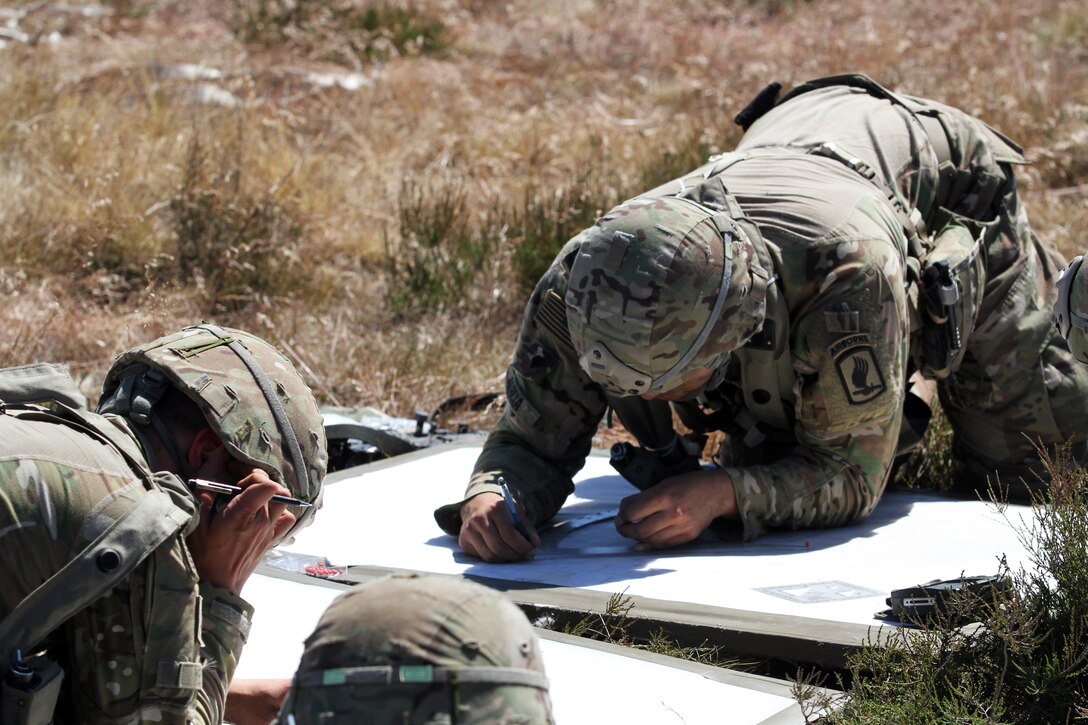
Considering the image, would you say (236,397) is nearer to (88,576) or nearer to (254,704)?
(88,576)

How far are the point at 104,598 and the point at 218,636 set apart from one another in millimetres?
278

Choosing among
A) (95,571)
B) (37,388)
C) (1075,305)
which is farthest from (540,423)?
(95,571)

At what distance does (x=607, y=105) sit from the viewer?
997 centimetres

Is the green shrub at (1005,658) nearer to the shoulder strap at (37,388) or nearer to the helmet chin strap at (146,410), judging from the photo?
the helmet chin strap at (146,410)

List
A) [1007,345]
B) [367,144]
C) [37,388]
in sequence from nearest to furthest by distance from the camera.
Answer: [37,388] → [1007,345] → [367,144]

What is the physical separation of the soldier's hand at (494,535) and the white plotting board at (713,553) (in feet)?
0.11

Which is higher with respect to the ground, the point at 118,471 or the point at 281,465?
the point at 118,471

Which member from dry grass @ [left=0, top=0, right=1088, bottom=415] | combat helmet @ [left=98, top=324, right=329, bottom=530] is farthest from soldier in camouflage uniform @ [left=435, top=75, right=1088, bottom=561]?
dry grass @ [left=0, top=0, right=1088, bottom=415]

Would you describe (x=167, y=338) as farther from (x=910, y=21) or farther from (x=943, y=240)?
(x=910, y=21)

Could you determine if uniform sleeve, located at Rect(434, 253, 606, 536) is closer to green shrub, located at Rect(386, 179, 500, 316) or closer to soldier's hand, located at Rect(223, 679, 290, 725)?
soldier's hand, located at Rect(223, 679, 290, 725)

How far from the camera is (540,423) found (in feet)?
12.3

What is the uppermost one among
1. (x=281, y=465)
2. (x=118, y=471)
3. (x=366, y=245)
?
(x=118, y=471)

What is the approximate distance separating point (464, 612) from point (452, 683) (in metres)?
0.09

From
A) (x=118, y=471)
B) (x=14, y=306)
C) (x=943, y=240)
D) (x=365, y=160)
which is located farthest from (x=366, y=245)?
(x=118, y=471)
